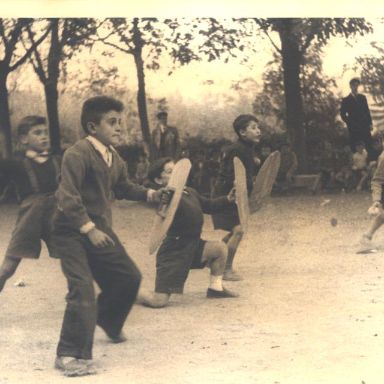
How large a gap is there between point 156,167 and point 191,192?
216mm

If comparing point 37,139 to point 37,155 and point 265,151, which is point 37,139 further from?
point 265,151

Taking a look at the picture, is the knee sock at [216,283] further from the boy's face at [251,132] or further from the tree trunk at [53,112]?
the tree trunk at [53,112]

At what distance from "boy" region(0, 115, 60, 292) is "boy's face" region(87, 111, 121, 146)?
0.25 meters

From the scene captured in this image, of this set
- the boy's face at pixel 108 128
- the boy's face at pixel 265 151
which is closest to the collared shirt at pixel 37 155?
the boy's face at pixel 108 128

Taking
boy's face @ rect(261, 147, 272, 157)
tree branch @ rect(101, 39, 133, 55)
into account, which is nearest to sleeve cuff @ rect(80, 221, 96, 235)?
tree branch @ rect(101, 39, 133, 55)

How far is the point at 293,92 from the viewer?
15.4ft

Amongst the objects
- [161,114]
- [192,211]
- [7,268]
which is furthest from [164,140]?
[7,268]

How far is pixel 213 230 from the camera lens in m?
4.66

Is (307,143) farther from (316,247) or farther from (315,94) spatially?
(316,247)

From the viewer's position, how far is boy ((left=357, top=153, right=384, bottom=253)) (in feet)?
15.9

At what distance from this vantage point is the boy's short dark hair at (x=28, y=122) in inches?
176

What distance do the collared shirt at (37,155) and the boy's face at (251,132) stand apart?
98 centimetres

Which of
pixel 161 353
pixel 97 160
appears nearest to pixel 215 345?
pixel 161 353

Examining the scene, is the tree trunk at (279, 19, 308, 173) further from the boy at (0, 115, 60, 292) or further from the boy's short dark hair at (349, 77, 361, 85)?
the boy at (0, 115, 60, 292)
